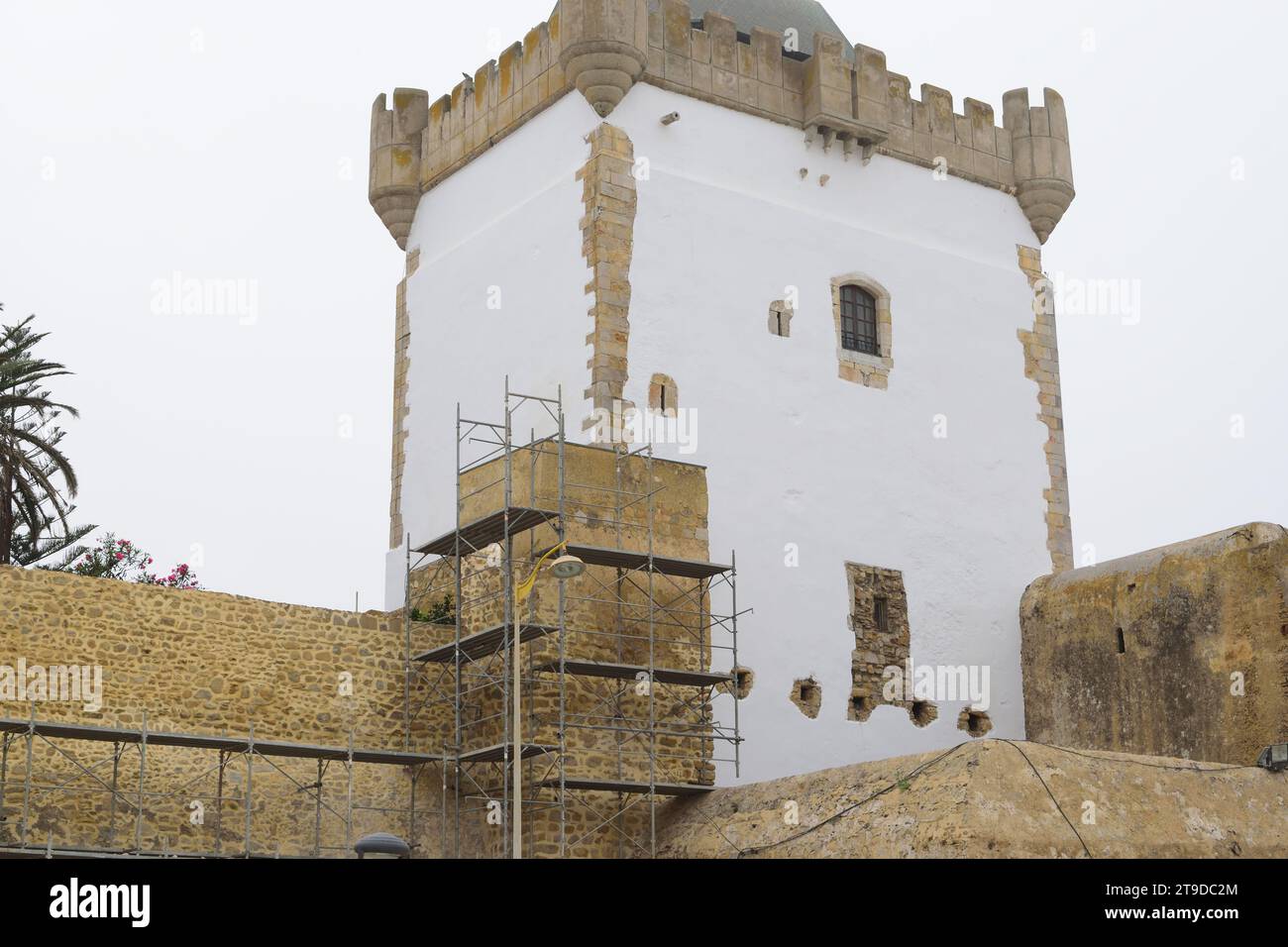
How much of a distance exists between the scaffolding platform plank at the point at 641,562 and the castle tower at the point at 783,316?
1.04 meters

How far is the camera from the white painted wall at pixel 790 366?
20.1 m

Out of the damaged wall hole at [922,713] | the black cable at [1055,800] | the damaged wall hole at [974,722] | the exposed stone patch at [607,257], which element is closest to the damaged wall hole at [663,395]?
the exposed stone patch at [607,257]

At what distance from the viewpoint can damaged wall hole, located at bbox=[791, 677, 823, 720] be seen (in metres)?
19.9

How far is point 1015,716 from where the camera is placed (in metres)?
21.5

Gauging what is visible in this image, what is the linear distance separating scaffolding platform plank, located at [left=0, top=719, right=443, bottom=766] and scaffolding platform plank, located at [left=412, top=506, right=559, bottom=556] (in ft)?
7.46

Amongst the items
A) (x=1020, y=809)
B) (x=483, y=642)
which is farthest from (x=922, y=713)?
(x=1020, y=809)

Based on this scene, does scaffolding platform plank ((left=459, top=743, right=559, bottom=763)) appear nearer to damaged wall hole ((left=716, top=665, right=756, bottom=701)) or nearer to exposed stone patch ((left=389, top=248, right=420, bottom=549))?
damaged wall hole ((left=716, top=665, right=756, bottom=701))

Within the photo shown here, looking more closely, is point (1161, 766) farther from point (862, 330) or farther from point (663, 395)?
point (862, 330)

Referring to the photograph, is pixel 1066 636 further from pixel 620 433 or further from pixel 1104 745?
pixel 620 433

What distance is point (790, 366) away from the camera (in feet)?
68.9

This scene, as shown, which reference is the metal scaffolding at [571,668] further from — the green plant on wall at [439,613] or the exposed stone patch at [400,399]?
the exposed stone patch at [400,399]

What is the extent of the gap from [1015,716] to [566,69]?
8.84 metres
